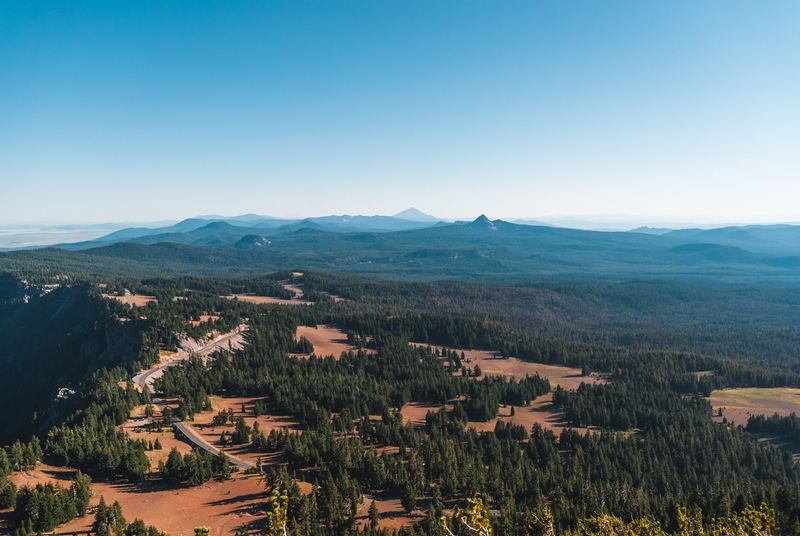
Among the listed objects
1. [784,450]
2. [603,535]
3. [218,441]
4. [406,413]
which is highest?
[603,535]

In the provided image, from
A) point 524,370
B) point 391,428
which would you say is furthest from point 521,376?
point 391,428

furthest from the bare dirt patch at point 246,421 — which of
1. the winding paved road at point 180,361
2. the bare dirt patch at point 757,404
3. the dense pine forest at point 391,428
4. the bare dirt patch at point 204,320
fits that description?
the bare dirt patch at point 757,404

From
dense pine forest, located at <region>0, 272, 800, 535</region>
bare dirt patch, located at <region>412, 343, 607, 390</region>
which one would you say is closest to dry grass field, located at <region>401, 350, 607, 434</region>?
bare dirt patch, located at <region>412, 343, 607, 390</region>

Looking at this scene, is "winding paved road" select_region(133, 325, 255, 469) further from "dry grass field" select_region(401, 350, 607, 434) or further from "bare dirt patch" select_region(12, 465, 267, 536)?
"dry grass field" select_region(401, 350, 607, 434)

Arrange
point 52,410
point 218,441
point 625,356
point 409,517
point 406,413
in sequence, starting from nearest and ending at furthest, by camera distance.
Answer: point 409,517 < point 218,441 < point 52,410 < point 406,413 < point 625,356

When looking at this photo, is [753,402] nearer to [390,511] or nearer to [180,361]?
[390,511]

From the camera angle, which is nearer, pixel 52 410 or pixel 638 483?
pixel 638 483

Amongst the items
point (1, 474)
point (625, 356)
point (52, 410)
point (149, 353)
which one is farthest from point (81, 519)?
point (625, 356)

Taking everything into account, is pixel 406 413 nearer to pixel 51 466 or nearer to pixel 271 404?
pixel 271 404
